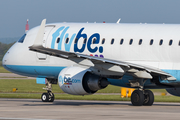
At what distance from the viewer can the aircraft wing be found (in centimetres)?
2509

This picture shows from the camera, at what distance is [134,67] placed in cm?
2619

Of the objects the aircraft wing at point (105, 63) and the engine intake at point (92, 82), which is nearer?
the aircraft wing at point (105, 63)

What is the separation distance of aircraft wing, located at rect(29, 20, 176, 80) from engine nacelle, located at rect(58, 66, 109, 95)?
53.8 inches

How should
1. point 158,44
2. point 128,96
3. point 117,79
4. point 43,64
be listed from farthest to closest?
point 128,96 < point 43,64 < point 117,79 < point 158,44

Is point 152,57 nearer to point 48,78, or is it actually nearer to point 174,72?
point 174,72

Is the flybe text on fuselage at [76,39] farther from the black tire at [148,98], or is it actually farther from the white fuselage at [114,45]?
the black tire at [148,98]

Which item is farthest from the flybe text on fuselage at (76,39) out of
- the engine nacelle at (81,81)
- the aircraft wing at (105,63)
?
the aircraft wing at (105,63)

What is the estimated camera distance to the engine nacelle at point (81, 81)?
27594 millimetres

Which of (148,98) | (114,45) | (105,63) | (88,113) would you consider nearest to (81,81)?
(105,63)

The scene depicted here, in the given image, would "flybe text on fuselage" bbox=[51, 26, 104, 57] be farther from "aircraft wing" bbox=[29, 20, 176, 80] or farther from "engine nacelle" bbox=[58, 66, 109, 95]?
"aircraft wing" bbox=[29, 20, 176, 80]

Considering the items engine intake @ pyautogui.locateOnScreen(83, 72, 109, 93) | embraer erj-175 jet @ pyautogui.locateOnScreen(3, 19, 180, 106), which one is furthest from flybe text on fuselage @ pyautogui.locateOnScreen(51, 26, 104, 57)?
engine intake @ pyautogui.locateOnScreen(83, 72, 109, 93)

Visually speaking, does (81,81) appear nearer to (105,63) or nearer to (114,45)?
(105,63)

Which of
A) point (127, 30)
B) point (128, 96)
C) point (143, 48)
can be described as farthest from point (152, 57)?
point (128, 96)

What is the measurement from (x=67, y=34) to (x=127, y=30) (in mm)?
4574
